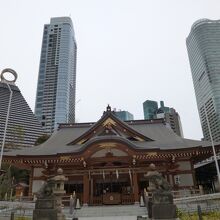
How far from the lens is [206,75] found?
28.7m

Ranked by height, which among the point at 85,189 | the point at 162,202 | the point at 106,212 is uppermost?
the point at 85,189

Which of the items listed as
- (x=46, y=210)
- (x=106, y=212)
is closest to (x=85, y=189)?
(x=106, y=212)

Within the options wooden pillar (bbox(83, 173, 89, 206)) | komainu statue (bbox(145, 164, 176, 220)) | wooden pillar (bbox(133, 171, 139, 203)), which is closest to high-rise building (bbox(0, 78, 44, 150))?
wooden pillar (bbox(83, 173, 89, 206))

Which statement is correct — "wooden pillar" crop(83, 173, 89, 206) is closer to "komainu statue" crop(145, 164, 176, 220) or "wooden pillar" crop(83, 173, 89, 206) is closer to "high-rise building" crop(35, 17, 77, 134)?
"komainu statue" crop(145, 164, 176, 220)

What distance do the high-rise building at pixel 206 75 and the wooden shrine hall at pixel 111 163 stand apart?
545 centimetres

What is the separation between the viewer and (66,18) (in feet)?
397

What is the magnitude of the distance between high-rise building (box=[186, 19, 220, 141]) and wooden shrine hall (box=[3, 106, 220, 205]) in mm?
5450

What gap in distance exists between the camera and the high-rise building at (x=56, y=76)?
3910 inches

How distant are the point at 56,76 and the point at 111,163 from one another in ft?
295

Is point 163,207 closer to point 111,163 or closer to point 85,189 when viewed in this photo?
point 85,189

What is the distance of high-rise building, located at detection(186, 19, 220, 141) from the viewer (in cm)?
2663

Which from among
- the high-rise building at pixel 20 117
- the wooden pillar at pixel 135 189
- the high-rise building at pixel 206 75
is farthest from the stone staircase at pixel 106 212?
the high-rise building at pixel 20 117

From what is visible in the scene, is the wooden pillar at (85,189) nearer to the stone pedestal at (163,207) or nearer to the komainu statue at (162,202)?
the komainu statue at (162,202)

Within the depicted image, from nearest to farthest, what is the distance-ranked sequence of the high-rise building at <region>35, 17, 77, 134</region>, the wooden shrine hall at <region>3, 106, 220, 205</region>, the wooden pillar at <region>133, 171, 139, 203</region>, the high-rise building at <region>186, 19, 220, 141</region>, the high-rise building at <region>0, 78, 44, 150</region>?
the wooden pillar at <region>133, 171, 139, 203</region>, the wooden shrine hall at <region>3, 106, 220, 205</region>, the high-rise building at <region>186, 19, 220, 141</region>, the high-rise building at <region>0, 78, 44, 150</region>, the high-rise building at <region>35, 17, 77, 134</region>
